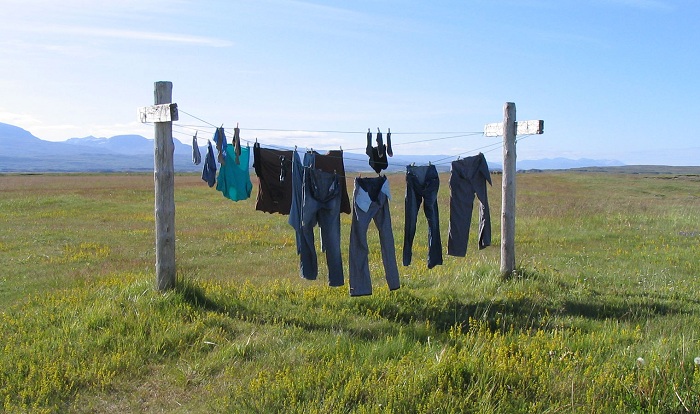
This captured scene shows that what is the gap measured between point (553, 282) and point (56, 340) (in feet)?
26.2

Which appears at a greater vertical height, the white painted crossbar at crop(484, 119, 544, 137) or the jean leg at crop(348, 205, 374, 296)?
the white painted crossbar at crop(484, 119, 544, 137)

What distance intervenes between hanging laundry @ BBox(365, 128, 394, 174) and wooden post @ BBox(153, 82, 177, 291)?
312 centimetres

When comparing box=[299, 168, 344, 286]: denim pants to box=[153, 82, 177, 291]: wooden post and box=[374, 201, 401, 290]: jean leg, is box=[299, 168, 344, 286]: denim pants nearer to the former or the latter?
box=[374, 201, 401, 290]: jean leg

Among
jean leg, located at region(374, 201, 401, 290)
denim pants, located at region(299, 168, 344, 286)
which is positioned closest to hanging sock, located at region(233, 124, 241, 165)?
denim pants, located at region(299, 168, 344, 286)

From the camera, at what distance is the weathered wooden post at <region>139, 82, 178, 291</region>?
8617 mm

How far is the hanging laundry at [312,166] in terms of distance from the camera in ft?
28.2

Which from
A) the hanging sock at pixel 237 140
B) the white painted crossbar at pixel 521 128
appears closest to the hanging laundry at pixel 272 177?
the hanging sock at pixel 237 140

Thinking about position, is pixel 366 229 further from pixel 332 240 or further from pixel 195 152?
pixel 195 152

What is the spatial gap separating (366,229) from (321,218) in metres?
0.71

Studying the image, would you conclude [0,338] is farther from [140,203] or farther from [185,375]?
[140,203]

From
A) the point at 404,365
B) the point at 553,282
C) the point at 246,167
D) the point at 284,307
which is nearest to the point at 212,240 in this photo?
the point at 246,167

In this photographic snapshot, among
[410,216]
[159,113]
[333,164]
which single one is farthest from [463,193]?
[159,113]

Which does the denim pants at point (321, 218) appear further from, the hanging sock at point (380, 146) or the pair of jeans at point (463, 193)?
the pair of jeans at point (463, 193)

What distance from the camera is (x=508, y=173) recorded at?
10.4 metres
